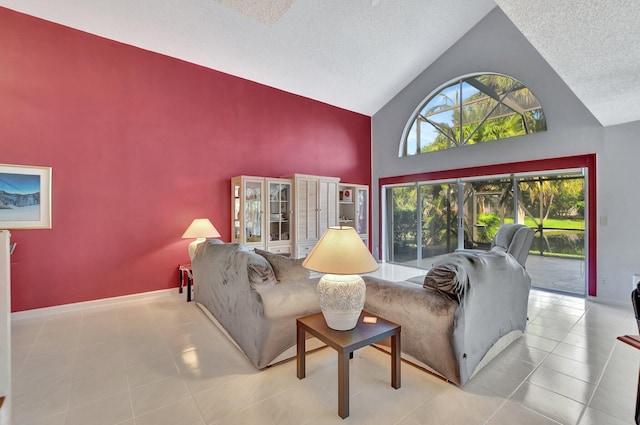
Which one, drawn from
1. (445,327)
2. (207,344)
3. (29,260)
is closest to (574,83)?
(445,327)

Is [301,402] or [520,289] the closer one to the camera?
[301,402]

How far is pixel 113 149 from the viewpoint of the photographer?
12.4 feet

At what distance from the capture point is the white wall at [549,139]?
377 centimetres

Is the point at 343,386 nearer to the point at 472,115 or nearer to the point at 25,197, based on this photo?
the point at 25,197

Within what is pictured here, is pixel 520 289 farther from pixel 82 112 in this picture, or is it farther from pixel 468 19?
pixel 82 112

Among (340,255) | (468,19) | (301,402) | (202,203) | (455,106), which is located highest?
(468,19)

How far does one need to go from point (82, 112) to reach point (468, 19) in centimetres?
598

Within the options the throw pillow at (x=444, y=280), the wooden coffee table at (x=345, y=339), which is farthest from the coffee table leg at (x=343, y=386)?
the throw pillow at (x=444, y=280)

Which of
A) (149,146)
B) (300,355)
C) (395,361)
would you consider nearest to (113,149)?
(149,146)

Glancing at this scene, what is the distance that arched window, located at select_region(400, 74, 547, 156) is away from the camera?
4621 mm

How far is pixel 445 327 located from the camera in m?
1.97

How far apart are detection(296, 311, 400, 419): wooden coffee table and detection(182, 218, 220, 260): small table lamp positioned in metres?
2.36

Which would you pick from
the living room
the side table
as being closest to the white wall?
the living room

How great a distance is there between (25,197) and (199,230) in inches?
74.7
